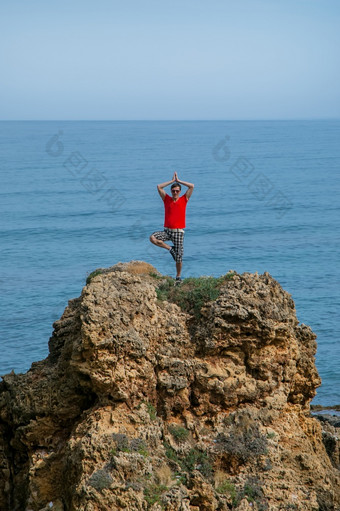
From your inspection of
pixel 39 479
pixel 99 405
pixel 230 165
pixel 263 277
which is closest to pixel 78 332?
pixel 99 405

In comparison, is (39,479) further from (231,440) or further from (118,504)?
(231,440)

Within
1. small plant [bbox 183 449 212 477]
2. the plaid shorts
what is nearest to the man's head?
the plaid shorts

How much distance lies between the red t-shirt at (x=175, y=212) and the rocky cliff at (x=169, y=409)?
3022 millimetres

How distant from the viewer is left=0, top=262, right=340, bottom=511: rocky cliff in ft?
41.3

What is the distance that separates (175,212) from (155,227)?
52.9 metres

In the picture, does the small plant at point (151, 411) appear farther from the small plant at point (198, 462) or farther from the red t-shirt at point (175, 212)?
the red t-shirt at point (175, 212)

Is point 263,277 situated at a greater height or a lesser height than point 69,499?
greater

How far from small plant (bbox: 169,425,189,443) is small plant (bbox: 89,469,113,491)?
1795 mm

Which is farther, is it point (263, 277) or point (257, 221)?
point (257, 221)

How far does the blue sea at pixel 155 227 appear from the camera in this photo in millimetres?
43875

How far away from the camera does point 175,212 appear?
17984 millimetres

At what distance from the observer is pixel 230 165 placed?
405ft

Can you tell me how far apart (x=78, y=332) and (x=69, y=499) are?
10.6 feet

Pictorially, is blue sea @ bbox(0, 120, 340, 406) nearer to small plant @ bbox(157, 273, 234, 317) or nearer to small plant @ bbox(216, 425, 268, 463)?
small plant @ bbox(157, 273, 234, 317)
